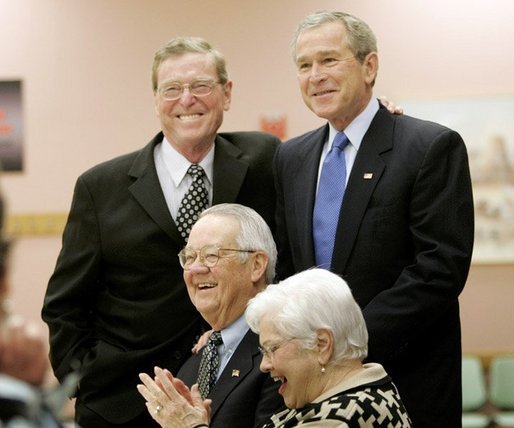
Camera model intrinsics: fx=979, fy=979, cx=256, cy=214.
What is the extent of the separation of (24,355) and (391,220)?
2222mm

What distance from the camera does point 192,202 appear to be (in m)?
3.44

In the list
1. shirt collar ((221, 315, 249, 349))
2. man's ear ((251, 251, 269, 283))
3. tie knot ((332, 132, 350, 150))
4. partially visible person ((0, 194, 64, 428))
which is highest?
partially visible person ((0, 194, 64, 428))

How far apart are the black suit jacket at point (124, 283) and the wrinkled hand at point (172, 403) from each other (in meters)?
0.58

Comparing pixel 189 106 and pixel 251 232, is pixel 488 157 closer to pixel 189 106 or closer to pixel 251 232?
pixel 189 106

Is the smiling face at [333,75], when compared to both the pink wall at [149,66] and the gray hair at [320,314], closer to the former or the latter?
the gray hair at [320,314]

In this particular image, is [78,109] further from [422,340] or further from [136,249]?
[422,340]

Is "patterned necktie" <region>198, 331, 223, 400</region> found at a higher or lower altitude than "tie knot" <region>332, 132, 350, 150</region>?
lower

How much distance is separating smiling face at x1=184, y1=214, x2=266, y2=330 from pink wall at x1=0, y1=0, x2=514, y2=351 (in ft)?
12.3

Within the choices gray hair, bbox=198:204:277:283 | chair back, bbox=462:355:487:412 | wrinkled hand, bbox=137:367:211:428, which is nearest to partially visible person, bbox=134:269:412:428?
wrinkled hand, bbox=137:367:211:428

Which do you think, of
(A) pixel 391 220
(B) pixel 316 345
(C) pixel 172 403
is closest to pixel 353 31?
(A) pixel 391 220

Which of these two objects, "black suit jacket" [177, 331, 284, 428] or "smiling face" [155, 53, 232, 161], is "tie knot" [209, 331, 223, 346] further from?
"smiling face" [155, 53, 232, 161]

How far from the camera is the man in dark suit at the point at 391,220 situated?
294 centimetres

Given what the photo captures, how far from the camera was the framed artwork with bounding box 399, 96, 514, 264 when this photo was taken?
261 inches

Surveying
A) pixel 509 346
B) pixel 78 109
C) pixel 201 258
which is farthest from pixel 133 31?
pixel 201 258
